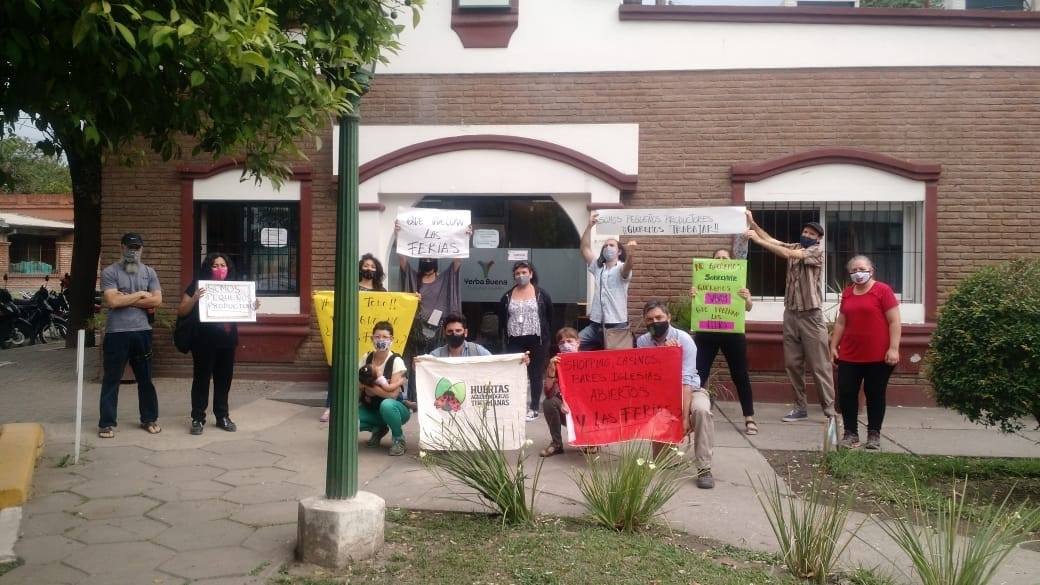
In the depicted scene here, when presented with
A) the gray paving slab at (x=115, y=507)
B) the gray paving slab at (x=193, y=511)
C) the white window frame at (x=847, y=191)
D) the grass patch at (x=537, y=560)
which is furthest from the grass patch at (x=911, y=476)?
the gray paving slab at (x=115, y=507)

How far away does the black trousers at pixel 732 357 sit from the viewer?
27.5 ft

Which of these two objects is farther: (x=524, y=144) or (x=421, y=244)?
(x=524, y=144)

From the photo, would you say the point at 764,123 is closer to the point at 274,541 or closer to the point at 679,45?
the point at 679,45

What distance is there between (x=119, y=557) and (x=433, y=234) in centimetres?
497

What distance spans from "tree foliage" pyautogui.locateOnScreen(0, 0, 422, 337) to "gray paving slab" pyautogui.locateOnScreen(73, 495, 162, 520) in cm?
237

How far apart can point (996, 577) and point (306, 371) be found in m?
8.01

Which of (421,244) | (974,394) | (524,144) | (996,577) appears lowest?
(996,577)

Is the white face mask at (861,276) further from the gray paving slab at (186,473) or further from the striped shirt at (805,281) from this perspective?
the gray paving slab at (186,473)

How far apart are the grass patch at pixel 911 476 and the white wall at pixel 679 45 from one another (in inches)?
196

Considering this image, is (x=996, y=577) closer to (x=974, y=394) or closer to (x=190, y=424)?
(x=974, y=394)

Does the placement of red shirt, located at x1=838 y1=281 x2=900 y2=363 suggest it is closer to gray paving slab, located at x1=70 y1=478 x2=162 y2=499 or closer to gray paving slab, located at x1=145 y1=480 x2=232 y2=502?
gray paving slab, located at x1=145 y1=480 x2=232 y2=502

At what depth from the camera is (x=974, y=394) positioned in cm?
620

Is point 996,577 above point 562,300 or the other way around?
the other way around

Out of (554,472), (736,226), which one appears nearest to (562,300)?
(736,226)
